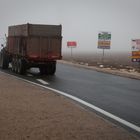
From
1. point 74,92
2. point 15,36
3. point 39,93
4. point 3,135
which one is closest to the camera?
point 3,135

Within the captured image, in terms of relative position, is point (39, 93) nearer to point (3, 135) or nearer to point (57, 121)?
point (57, 121)

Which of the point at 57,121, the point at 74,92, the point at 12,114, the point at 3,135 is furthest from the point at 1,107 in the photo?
the point at 74,92

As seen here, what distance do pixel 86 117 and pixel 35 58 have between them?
50.2 feet

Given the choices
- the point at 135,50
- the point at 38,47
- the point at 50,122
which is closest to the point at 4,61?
the point at 38,47

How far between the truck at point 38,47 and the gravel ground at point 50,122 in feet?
38.4

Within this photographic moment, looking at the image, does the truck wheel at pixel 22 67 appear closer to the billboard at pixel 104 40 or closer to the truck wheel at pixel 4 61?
the truck wheel at pixel 4 61

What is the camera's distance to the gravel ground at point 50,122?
8.82 metres

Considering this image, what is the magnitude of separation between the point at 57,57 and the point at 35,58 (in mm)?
1395

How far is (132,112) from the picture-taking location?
1234 cm

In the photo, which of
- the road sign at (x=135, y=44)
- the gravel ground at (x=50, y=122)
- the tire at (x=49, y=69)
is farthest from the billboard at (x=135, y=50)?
the gravel ground at (x=50, y=122)

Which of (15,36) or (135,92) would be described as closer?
(135,92)

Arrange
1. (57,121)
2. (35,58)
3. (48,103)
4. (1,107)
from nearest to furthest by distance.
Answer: (57,121)
(1,107)
(48,103)
(35,58)

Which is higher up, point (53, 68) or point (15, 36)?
point (15, 36)

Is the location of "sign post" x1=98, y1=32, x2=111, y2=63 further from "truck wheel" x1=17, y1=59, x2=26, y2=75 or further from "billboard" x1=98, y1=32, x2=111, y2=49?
"truck wheel" x1=17, y1=59, x2=26, y2=75
